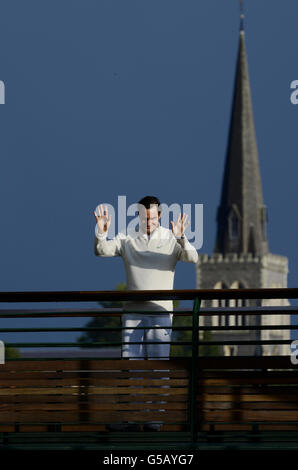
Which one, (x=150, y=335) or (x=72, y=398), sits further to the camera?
(x=150, y=335)

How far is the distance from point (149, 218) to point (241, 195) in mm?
157542

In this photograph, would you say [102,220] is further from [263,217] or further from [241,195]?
[263,217]

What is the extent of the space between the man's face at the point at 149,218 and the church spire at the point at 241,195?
156724 mm

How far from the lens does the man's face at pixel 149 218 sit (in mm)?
10375

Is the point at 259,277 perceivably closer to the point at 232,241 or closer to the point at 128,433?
the point at 232,241

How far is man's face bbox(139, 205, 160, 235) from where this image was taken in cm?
1038

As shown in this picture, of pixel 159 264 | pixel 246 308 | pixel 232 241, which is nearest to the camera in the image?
pixel 159 264

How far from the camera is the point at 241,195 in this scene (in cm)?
16750

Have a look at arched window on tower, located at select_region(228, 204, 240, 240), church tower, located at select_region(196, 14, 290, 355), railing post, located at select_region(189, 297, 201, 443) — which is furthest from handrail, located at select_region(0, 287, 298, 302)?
arched window on tower, located at select_region(228, 204, 240, 240)

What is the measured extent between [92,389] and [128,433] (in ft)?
1.35

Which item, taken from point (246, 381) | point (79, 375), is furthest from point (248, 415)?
point (79, 375)

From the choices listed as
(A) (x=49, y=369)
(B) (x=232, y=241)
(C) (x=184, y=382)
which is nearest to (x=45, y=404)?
(A) (x=49, y=369)

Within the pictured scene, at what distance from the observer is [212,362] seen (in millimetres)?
9945
